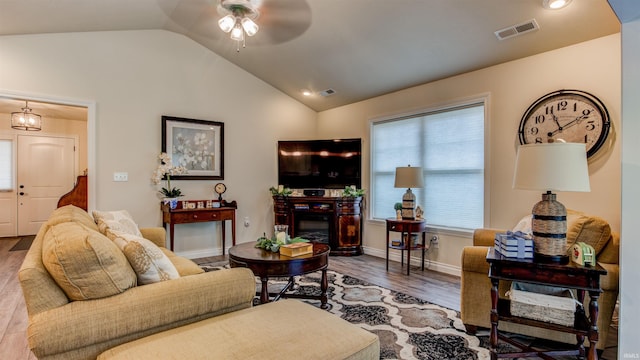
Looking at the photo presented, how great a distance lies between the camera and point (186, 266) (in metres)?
2.60

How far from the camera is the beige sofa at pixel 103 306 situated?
1267mm

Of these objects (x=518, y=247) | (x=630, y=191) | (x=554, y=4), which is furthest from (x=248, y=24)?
(x=630, y=191)

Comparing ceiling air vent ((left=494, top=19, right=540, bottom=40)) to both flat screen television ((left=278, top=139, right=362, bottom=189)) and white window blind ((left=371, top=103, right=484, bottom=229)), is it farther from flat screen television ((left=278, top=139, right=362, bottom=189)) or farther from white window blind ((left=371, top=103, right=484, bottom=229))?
flat screen television ((left=278, top=139, right=362, bottom=189))

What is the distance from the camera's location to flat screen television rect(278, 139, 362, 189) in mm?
5207

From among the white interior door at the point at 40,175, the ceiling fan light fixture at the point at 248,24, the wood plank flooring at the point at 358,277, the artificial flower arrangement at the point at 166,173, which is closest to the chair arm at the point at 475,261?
the wood plank flooring at the point at 358,277

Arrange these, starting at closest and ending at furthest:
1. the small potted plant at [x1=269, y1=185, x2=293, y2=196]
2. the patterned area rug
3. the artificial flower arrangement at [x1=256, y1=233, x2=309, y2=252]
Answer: the patterned area rug → the artificial flower arrangement at [x1=256, y1=233, x2=309, y2=252] → the small potted plant at [x1=269, y1=185, x2=293, y2=196]

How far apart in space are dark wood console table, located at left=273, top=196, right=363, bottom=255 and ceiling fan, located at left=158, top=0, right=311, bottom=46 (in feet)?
7.71

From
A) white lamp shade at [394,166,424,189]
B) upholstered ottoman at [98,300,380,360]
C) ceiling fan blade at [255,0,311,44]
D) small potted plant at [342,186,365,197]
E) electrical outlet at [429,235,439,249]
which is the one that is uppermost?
ceiling fan blade at [255,0,311,44]

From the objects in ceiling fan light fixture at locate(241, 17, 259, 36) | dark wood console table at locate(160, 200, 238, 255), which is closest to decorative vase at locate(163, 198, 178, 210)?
dark wood console table at locate(160, 200, 238, 255)

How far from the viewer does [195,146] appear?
480 centimetres

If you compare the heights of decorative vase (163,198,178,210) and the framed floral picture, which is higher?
the framed floral picture

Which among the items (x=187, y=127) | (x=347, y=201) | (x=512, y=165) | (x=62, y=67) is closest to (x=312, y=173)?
(x=347, y=201)

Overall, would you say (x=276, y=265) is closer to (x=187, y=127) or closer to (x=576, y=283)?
(x=576, y=283)

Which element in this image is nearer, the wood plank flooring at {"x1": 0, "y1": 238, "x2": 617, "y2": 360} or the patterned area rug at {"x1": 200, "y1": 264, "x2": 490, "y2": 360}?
the patterned area rug at {"x1": 200, "y1": 264, "x2": 490, "y2": 360}
